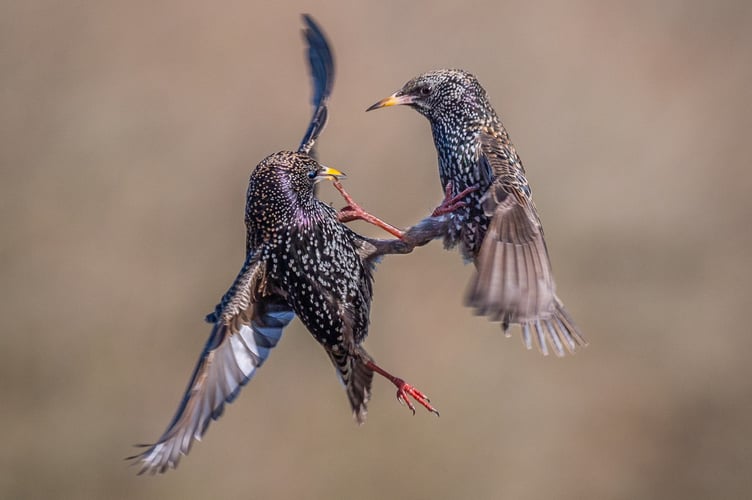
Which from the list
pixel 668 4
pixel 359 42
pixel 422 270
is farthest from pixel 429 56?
pixel 668 4

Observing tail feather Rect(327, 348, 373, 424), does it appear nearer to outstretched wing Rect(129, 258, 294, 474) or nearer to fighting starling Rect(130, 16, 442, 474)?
fighting starling Rect(130, 16, 442, 474)

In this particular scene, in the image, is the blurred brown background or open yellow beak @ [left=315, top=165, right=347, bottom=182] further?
the blurred brown background

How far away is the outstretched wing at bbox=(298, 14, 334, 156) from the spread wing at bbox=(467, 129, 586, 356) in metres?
0.70

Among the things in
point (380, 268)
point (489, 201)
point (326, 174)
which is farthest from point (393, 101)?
point (380, 268)

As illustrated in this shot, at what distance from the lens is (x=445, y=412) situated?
988 centimetres

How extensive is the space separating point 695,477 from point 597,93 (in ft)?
13.3

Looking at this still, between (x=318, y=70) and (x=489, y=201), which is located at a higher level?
(x=318, y=70)

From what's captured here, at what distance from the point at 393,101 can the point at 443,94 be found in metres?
0.21

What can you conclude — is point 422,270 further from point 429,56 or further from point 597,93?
point 597,93

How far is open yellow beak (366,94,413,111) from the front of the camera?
A: 4494 millimetres

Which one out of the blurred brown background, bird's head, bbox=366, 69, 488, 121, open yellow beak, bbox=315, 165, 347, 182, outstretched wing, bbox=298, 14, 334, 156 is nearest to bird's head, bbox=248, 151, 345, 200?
open yellow beak, bbox=315, 165, 347, 182

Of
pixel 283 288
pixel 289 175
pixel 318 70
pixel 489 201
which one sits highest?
pixel 318 70

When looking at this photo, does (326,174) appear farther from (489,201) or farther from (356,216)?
(489,201)

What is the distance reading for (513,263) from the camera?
12.7 feet
